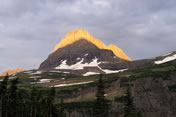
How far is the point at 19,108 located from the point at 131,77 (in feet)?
368

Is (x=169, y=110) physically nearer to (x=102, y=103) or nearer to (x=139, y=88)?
(x=139, y=88)

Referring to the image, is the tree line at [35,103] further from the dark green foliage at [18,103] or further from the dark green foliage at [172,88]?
the dark green foliage at [172,88]

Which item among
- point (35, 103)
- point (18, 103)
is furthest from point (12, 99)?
point (35, 103)

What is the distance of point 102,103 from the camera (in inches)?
2324

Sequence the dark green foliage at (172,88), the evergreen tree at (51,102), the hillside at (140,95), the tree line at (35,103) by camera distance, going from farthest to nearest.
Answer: the dark green foliage at (172,88), the hillside at (140,95), the evergreen tree at (51,102), the tree line at (35,103)

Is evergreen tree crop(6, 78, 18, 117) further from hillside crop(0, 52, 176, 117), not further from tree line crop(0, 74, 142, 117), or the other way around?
hillside crop(0, 52, 176, 117)

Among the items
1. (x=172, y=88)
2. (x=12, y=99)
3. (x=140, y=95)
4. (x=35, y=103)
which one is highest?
(x=12, y=99)

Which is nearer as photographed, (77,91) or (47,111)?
(47,111)

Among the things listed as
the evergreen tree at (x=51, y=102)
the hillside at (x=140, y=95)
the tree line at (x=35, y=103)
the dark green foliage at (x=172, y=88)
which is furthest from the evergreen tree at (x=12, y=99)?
the dark green foliage at (x=172, y=88)

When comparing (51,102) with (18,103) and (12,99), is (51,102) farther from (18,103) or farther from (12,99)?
(18,103)

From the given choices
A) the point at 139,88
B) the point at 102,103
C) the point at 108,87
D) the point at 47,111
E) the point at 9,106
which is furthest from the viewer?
the point at 108,87

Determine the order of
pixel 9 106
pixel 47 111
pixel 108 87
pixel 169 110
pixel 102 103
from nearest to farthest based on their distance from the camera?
1. pixel 102 103
2. pixel 9 106
3. pixel 47 111
4. pixel 169 110
5. pixel 108 87

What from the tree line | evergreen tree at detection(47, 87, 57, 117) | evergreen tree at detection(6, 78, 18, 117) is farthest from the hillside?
evergreen tree at detection(6, 78, 18, 117)

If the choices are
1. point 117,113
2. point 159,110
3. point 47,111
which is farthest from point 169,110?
point 47,111
